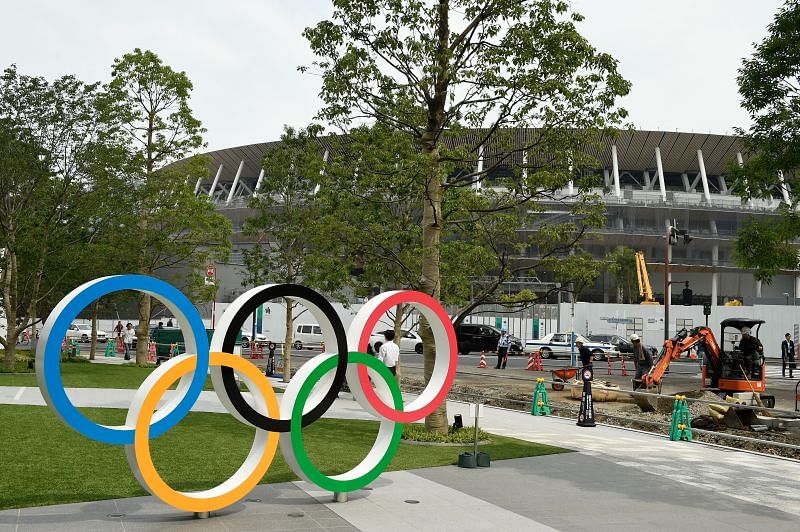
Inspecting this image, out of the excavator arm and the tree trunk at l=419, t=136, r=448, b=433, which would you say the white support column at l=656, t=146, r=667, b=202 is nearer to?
the excavator arm

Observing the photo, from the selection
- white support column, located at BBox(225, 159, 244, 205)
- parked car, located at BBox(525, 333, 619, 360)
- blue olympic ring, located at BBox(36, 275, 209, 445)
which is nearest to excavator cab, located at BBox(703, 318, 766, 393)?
blue olympic ring, located at BBox(36, 275, 209, 445)

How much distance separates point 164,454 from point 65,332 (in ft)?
17.5

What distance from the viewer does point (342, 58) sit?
48.3 ft

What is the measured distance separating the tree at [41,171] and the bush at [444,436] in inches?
643

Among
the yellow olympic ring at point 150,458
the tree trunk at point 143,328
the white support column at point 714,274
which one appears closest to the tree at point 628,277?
the white support column at point 714,274

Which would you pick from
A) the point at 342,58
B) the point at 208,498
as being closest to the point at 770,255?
the point at 342,58

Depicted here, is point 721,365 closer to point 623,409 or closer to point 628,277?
point 623,409

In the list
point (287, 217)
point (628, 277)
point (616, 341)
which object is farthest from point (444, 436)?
point (628, 277)

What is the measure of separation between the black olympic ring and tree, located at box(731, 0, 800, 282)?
8850 millimetres

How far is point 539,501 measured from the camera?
9.59 metres

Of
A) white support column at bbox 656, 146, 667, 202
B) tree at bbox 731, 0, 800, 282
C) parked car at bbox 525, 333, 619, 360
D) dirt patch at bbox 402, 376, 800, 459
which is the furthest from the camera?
white support column at bbox 656, 146, 667, 202

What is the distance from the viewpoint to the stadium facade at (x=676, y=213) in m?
74.2

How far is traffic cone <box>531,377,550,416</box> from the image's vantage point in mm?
19609

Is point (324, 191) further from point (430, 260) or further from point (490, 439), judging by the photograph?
point (490, 439)
